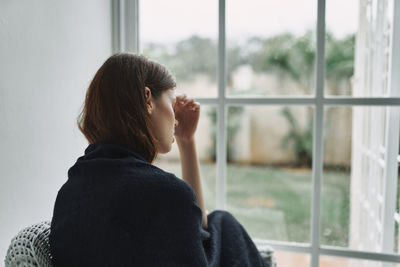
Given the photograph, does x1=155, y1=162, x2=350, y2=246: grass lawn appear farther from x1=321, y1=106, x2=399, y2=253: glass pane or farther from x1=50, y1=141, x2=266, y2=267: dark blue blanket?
x1=50, y1=141, x2=266, y2=267: dark blue blanket

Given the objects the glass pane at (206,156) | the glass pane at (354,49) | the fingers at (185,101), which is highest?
the glass pane at (354,49)

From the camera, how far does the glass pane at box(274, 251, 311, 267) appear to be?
136 centimetres

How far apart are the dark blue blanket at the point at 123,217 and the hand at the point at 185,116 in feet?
1.33

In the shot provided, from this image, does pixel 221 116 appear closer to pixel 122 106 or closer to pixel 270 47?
pixel 270 47

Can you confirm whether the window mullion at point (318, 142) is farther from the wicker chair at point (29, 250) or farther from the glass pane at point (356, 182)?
the wicker chair at point (29, 250)

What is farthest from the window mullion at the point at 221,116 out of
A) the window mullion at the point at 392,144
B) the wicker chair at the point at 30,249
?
the wicker chair at the point at 30,249

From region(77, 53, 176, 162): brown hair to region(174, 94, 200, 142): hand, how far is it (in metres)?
0.29

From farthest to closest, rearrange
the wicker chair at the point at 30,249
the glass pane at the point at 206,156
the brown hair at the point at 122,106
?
the glass pane at the point at 206,156, the brown hair at the point at 122,106, the wicker chair at the point at 30,249

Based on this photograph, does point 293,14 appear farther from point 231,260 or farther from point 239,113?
point 231,260

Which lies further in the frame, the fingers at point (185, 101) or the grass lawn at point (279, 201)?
the grass lawn at point (279, 201)

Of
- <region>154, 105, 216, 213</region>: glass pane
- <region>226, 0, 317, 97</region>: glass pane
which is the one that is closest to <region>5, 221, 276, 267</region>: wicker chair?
<region>154, 105, 216, 213</region>: glass pane

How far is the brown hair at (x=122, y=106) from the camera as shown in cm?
84

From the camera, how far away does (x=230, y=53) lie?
1.34 m

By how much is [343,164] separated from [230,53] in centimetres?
58
